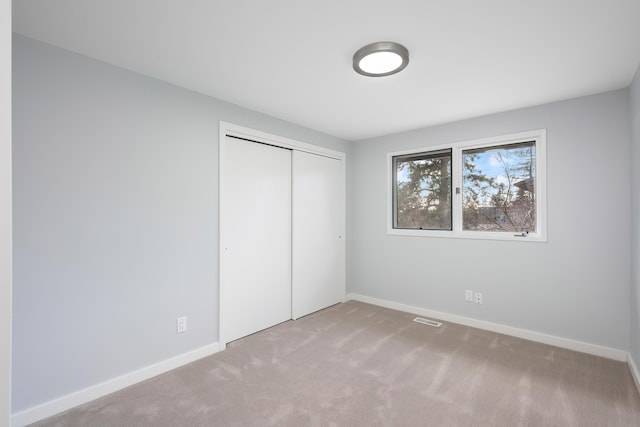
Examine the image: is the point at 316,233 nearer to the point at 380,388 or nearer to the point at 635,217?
the point at 380,388

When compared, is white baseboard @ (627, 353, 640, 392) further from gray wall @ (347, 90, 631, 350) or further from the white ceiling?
the white ceiling

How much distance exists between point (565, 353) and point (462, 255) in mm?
1197

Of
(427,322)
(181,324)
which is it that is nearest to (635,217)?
(427,322)

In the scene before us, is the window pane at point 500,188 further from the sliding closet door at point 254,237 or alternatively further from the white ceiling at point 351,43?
the sliding closet door at point 254,237

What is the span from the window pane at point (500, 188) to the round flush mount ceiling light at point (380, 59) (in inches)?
70.3

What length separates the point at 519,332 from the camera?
3.02 metres

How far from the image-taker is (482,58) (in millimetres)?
2055

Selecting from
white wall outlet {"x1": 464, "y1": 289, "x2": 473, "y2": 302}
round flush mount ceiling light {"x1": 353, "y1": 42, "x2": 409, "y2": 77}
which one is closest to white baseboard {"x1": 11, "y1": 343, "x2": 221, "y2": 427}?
round flush mount ceiling light {"x1": 353, "y1": 42, "x2": 409, "y2": 77}

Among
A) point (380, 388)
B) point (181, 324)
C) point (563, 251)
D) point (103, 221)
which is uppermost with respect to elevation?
point (103, 221)

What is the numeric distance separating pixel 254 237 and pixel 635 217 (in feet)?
10.6

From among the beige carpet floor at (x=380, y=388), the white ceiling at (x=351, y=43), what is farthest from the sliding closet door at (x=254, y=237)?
the white ceiling at (x=351, y=43)

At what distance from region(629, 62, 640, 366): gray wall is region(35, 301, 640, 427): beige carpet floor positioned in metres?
0.35

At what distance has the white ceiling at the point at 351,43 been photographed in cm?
158

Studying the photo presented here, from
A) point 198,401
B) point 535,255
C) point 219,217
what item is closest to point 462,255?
point 535,255
